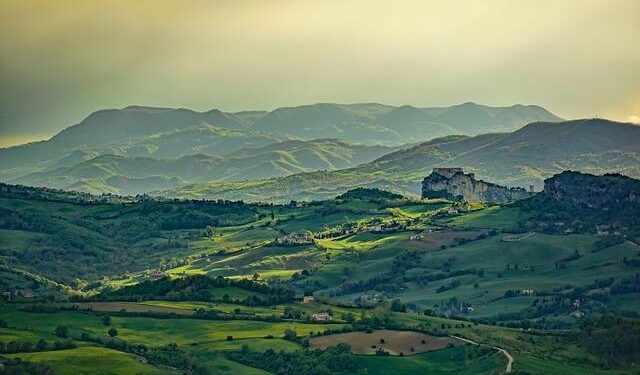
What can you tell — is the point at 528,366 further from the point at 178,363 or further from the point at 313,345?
the point at 178,363

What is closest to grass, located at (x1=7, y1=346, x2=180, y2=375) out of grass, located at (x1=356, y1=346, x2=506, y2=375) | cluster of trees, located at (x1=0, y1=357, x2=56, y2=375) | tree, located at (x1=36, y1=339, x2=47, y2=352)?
cluster of trees, located at (x1=0, y1=357, x2=56, y2=375)

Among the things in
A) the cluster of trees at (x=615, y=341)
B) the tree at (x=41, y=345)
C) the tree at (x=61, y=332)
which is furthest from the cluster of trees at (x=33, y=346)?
the cluster of trees at (x=615, y=341)

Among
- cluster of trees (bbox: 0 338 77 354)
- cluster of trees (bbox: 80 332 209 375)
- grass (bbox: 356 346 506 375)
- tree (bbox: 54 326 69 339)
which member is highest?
tree (bbox: 54 326 69 339)

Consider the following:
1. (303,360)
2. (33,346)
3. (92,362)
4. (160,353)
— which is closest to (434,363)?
(303,360)

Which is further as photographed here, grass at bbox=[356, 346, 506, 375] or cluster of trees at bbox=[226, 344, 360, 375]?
cluster of trees at bbox=[226, 344, 360, 375]

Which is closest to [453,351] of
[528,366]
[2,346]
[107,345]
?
[528,366]

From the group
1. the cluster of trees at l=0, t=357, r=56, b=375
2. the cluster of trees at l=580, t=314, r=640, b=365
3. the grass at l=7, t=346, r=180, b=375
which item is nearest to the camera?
the cluster of trees at l=0, t=357, r=56, b=375

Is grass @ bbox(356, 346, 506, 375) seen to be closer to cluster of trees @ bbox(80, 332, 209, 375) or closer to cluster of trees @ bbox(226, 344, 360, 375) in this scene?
cluster of trees @ bbox(226, 344, 360, 375)

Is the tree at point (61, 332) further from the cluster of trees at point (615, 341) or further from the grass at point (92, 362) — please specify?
the cluster of trees at point (615, 341)
